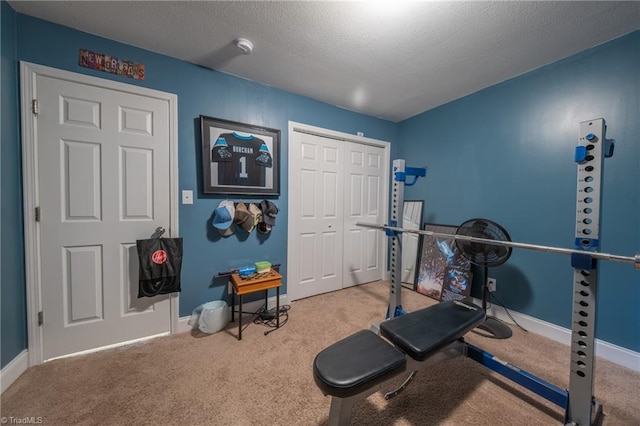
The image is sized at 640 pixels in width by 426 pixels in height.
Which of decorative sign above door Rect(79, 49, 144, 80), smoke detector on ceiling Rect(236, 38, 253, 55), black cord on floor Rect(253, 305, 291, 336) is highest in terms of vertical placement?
smoke detector on ceiling Rect(236, 38, 253, 55)

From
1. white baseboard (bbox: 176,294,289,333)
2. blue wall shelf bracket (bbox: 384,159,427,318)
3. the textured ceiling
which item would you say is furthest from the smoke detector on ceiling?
white baseboard (bbox: 176,294,289,333)

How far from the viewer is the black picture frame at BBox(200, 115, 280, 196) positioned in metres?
2.17

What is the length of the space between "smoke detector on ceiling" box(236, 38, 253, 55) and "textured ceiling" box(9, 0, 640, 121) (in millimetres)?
55

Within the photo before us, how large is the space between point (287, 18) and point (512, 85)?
2.32 meters

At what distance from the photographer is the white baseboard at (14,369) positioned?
1410 millimetres

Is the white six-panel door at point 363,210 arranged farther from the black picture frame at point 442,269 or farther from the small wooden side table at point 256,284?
the small wooden side table at point 256,284

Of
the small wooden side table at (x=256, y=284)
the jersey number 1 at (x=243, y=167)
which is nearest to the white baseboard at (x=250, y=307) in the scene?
the small wooden side table at (x=256, y=284)

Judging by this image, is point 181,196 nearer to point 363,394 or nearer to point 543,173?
point 363,394

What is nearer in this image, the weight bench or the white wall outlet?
the weight bench

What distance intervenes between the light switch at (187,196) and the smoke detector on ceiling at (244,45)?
Answer: 133 centimetres

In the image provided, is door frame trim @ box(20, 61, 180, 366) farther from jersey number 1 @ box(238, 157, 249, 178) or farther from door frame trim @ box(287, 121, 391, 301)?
door frame trim @ box(287, 121, 391, 301)

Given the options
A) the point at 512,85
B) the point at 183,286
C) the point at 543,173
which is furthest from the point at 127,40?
the point at 543,173

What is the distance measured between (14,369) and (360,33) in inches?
132

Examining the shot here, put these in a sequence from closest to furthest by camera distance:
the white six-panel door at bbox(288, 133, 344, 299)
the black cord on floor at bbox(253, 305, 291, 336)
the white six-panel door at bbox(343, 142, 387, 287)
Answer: the black cord on floor at bbox(253, 305, 291, 336) → the white six-panel door at bbox(288, 133, 344, 299) → the white six-panel door at bbox(343, 142, 387, 287)
